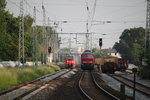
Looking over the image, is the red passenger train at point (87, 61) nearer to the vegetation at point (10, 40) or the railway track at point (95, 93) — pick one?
the vegetation at point (10, 40)

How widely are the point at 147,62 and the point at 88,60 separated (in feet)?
61.5

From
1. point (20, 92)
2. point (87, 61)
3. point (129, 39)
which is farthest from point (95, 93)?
point (129, 39)

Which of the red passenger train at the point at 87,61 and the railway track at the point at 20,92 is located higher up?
the red passenger train at the point at 87,61

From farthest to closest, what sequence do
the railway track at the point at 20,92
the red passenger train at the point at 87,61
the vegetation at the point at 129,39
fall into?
the vegetation at the point at 129,39 → the red passenger train at the point at 87,61 → the railway track at the point at 20,92

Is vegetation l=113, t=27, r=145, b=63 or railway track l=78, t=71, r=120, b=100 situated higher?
vegetation l=113, t=27, r=145, b=63

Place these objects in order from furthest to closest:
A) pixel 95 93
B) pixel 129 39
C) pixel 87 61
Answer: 1. pixel 129 39
2. pixel 87 61
3. pixel 95 93

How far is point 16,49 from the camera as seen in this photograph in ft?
185

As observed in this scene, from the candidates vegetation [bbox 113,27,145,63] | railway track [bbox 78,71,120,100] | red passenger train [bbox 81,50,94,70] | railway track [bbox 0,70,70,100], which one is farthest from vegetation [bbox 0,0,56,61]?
vegetation [bbox 113,27,145,63]

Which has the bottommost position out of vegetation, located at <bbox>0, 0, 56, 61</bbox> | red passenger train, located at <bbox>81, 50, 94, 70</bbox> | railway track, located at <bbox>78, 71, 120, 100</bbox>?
railway track, located at <bbox>78, 71, 120, 100</bbox>

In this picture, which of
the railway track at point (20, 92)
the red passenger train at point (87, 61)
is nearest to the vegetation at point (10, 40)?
the red passenger train at point (87, 61)

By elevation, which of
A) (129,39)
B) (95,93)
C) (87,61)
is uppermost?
(129,39)

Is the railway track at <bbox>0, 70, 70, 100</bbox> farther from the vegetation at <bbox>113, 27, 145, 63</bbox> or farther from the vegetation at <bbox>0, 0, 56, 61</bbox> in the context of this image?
the vegetation at <bbox>113, 27, 145, 63</bbox>

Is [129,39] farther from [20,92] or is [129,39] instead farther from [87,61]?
[20,92]

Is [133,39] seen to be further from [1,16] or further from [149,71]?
[149,71]
